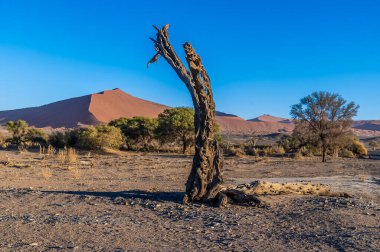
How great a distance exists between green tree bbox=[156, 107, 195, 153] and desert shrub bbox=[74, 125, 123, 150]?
12.8 feet

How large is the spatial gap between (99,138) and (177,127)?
6592 millimetres

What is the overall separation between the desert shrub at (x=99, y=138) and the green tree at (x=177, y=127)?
12.8 ft

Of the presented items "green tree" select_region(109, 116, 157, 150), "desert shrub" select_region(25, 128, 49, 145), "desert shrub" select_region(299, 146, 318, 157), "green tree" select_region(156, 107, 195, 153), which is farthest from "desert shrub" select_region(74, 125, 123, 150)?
"desert shrub" select_region(299, 146, 318, 157)

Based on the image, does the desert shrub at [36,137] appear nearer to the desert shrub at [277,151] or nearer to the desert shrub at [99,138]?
the desert shrub at [99,138]

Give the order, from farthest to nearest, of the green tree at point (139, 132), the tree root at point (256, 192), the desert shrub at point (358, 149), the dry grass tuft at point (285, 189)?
the green tree at point (139, 132), the desert shrub at point (358, 149), the dry grass tuft at point (285, 189), the tree root at point (256, 192)

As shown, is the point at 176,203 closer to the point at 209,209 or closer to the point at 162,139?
the point at 209,209

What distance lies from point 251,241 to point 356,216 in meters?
2.78

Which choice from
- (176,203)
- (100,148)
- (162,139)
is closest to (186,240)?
(176,203)

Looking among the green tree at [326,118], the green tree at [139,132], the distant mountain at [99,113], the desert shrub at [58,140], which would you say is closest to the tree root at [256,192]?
the green tree at [326,118]

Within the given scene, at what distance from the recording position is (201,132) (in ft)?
32.4

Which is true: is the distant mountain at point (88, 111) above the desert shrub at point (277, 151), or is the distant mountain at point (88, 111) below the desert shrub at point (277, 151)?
above

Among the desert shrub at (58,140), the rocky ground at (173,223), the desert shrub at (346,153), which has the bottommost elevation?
the rocky ground at (173,223)

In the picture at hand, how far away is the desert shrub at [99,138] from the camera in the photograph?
33.7m

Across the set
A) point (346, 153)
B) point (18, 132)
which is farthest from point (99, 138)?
point (346, 153)
